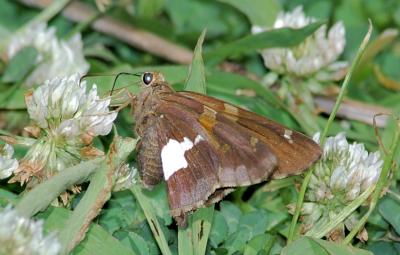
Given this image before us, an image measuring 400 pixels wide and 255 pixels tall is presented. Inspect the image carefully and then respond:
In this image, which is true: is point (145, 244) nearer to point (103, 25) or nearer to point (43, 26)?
point (43, 26)

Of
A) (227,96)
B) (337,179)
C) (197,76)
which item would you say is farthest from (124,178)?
(227,96)

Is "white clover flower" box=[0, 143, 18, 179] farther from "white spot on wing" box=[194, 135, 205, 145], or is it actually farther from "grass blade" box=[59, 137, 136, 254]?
"white spot on wing" box=[194, 135, 205, 145]

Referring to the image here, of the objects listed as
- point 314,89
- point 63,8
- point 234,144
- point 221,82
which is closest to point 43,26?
point 63,8

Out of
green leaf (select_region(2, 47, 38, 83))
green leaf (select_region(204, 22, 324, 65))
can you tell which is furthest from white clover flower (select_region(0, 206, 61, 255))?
green leaf (select_region(204, 22, 324, 65))

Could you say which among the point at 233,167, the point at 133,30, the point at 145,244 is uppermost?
the point at 133,30

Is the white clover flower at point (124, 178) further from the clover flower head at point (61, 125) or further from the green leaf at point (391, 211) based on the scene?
the green leaf at point (391, 211)
